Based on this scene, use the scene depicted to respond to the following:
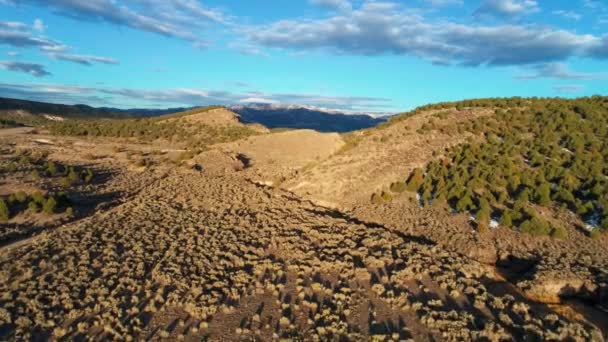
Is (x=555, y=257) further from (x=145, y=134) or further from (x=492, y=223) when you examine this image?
(x=145, y=134)

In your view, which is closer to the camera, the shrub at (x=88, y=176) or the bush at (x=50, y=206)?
the bush at (x=50, y=206)

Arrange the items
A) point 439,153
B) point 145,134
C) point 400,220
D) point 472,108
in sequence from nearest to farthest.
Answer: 1. point 400,220
2. point 439,153
3. point 472,108
4. point 145,134

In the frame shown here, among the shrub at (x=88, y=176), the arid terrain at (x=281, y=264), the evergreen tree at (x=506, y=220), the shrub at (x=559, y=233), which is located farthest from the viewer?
the shrub at (x=88, y=176)

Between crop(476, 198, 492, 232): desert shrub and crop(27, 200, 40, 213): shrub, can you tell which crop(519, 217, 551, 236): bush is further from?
crop(27, 200, 40, 213): shrub

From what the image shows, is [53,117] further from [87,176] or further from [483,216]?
[483,216]

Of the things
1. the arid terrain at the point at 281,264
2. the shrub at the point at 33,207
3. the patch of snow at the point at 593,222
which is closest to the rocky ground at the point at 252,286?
the arid terrain at the point at 281,264

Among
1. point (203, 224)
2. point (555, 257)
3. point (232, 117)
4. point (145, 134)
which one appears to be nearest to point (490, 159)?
point (555, 257)

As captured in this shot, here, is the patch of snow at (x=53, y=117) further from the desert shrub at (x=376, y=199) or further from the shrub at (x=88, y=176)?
the desert shrub at (x=376, y=199)

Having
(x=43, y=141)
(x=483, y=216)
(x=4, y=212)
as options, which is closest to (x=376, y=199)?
(x=483, y=216)
